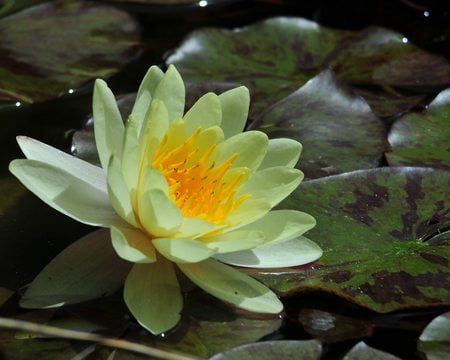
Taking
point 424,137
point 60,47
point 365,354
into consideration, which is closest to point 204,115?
point 365,354

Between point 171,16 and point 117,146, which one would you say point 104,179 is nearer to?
point 117,146

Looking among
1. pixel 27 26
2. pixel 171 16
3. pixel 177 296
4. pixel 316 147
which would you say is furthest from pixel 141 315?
pixel 171 16

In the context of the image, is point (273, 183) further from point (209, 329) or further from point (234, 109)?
point (209, 329)

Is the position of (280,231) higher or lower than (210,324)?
higher

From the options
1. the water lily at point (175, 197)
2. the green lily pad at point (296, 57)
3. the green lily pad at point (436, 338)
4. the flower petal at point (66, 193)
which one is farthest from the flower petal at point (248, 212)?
the green lily pad at point (296, 57)

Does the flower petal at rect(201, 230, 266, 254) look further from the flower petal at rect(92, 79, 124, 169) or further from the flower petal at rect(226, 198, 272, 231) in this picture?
the flower petal at rect(92, 79, 124, 169)

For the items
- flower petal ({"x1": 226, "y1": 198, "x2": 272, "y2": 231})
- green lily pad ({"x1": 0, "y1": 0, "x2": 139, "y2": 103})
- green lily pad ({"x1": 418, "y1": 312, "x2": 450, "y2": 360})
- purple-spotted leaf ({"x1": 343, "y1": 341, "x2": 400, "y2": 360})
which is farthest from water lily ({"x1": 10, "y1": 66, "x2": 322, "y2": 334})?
green lily pad ({"x1": 0, "y1": 0, "x2": 139, "y2": 103})
